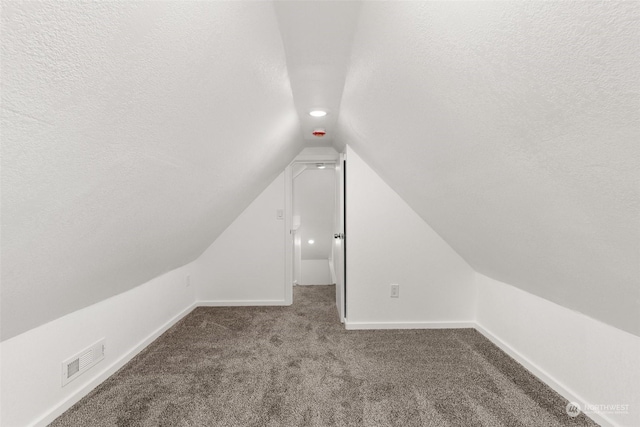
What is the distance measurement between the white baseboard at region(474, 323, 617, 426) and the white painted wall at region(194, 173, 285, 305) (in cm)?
244

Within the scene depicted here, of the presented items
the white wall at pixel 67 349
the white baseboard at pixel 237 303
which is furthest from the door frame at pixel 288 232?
the white wall at pixel 67 349

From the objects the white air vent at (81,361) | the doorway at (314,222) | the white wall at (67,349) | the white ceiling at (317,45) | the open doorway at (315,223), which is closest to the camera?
the white ceiling at (317,45)

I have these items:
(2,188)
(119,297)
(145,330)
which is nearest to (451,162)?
(2,188)

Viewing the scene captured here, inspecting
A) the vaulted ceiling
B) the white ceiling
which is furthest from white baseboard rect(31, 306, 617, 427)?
the white ceiling

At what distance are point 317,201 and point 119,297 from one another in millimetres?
4296

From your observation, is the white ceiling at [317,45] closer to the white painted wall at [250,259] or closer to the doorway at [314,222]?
the white painted wall at [250,259]

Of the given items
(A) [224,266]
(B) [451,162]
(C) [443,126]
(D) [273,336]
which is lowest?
(D) [273,336]

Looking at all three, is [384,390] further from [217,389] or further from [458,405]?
[217,389]

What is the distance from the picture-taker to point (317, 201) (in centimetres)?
646

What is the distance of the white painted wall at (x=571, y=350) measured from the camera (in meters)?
1.74

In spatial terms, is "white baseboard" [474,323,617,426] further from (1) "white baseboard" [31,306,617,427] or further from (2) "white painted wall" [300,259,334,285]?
(2) "white painted wall" [300,259,334,285]

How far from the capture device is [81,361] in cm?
211

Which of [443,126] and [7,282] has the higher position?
[443,126]

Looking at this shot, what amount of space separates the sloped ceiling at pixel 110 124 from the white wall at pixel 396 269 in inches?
58.8
